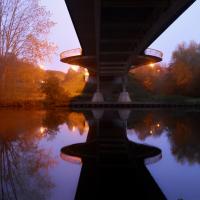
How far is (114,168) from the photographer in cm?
761

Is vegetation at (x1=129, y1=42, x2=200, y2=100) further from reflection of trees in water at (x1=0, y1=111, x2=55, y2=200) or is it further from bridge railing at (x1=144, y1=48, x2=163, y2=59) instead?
reflection of trees in water at (x1=0, y1=111, x2=55, y2=200)

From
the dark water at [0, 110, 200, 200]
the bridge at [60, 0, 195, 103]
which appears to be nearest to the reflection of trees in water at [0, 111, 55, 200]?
the dark water at [0, 110, 200, 200]

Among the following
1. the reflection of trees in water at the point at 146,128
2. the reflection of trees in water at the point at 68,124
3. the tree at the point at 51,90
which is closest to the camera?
the reflection of trees in water at the point at 146,128

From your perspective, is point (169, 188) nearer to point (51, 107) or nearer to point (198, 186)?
point (198, 186)

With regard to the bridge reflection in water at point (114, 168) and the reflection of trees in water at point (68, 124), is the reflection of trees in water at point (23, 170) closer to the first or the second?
the bridge reflection in water at point (114, 168)

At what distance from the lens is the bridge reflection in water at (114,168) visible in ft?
18.1

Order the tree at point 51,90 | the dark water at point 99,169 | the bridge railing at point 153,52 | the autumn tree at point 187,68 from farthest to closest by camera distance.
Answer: the autumn tree at point 187,68 → the tree at point 51,90 → the bridge railing at point 153,52 → the dark water at point 99,169

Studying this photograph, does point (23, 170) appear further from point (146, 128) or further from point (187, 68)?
point (187, 68)

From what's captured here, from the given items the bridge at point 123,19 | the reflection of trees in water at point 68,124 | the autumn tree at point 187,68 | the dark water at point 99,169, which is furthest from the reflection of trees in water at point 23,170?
the autumn tree at point 187,68

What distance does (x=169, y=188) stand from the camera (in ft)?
18.9

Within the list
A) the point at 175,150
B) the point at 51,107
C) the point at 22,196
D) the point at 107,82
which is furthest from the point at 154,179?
the point at 107,82

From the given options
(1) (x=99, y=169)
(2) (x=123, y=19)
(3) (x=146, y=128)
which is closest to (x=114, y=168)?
(1) (x=99, y=169)

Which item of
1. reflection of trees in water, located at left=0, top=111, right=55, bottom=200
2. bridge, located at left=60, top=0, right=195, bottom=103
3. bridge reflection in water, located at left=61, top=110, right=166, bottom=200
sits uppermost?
bridge, located at left=60, top=0, right=195, bottom=103

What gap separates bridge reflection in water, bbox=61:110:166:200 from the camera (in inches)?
218
